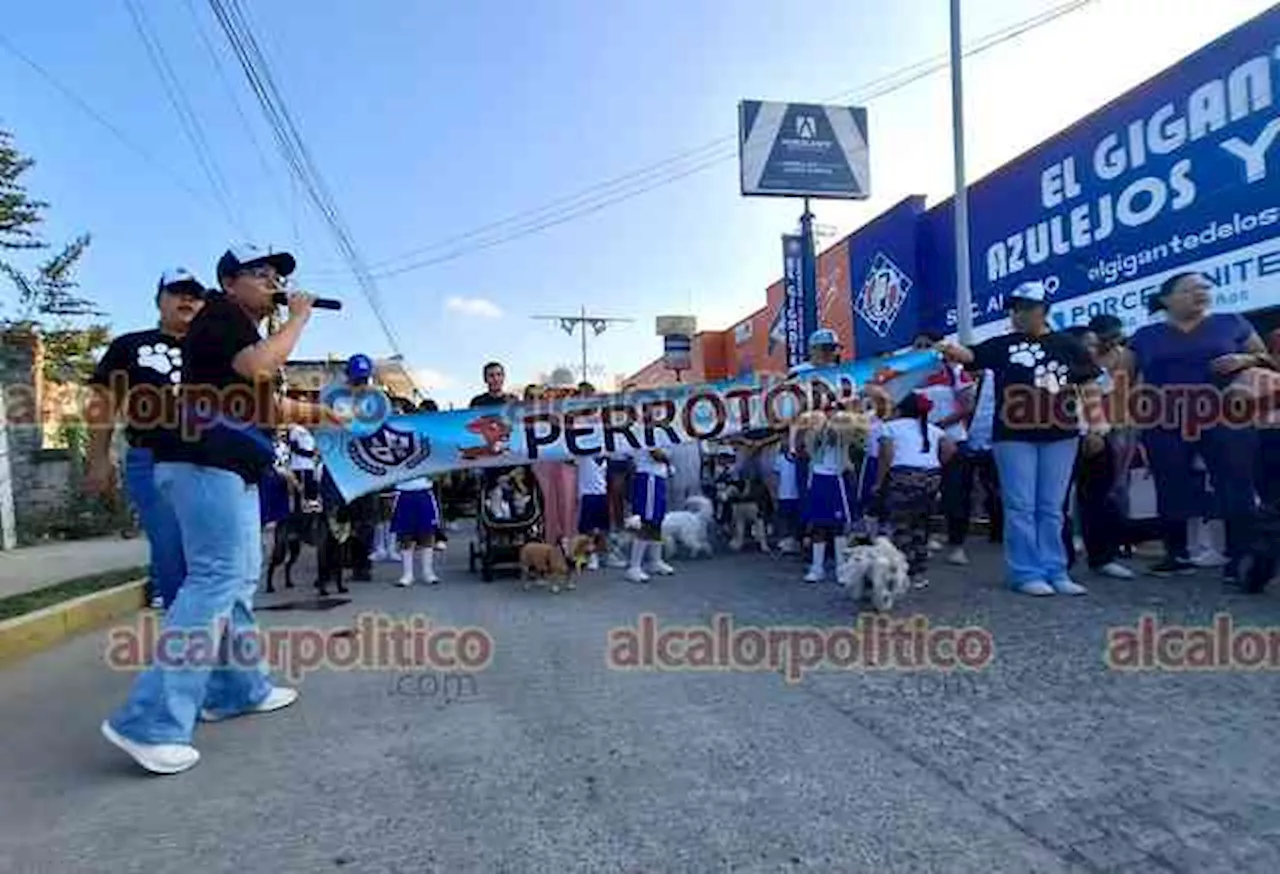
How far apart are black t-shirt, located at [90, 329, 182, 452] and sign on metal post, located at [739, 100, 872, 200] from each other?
13.8m

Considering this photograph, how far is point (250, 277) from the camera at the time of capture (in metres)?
3.84

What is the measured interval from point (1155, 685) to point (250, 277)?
13.5 ft

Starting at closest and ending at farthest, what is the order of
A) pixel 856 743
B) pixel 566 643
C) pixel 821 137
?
pixel 856 743, pixel 566 643, pixel 821 137

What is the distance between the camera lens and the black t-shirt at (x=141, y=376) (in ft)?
13.7

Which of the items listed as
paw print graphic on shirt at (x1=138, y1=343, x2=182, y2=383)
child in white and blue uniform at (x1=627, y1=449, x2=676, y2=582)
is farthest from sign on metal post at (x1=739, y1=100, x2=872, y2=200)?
paw print graphic on shirt at (x1=138, y1=343, x2=182, y2=383)

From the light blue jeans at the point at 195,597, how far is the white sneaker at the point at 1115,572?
18.9 ft

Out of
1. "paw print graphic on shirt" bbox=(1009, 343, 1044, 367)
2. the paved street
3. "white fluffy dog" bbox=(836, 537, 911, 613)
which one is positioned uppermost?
"paw print graphic on shirt" bbox=(1009, 343, 1044, 367)

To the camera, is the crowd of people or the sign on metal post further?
the sign on metal post

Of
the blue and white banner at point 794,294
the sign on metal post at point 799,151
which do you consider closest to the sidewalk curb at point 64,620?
the sign on metal post at point 799,151

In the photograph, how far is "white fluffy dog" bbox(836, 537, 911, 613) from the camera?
573cm

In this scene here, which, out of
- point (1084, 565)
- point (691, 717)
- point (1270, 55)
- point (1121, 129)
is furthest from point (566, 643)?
point (1121, 129)

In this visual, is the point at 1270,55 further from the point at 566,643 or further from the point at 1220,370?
the point at 566,643

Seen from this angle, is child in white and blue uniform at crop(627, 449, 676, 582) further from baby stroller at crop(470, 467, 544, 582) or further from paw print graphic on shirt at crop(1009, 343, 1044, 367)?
paw print graphic on shirt at crop(1009, 343, 1044, 367)

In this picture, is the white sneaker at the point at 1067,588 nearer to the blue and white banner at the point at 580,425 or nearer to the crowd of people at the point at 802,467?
the crowd of people at the point at 802,467
